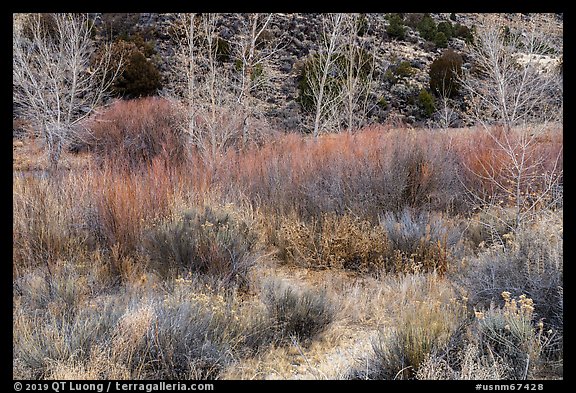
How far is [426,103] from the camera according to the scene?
28.2 meters

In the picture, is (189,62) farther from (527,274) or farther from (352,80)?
(527,274)

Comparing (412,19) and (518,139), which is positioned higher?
(412,19)

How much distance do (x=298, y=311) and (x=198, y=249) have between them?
152cm

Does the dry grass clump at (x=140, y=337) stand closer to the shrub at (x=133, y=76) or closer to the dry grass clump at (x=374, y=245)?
the dry grass clump at (x=374, y=245)

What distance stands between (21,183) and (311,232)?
165 inches

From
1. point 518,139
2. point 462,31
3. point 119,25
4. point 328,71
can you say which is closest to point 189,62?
point 328,71

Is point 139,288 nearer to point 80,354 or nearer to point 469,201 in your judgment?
point 80,354

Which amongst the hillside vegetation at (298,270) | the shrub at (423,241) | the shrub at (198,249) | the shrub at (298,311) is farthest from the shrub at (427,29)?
the shrub at (298,311)

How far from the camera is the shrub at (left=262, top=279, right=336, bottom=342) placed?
4.24 metres

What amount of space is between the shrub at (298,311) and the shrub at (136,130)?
11275mm

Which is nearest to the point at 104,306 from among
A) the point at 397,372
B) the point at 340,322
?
the point at 340,322

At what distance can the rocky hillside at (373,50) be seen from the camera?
26.8 m

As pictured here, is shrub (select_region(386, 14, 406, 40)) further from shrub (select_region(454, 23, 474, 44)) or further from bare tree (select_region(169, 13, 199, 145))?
bare tree (select_region(169, 13, 199, 145))

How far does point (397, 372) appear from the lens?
134 inches
